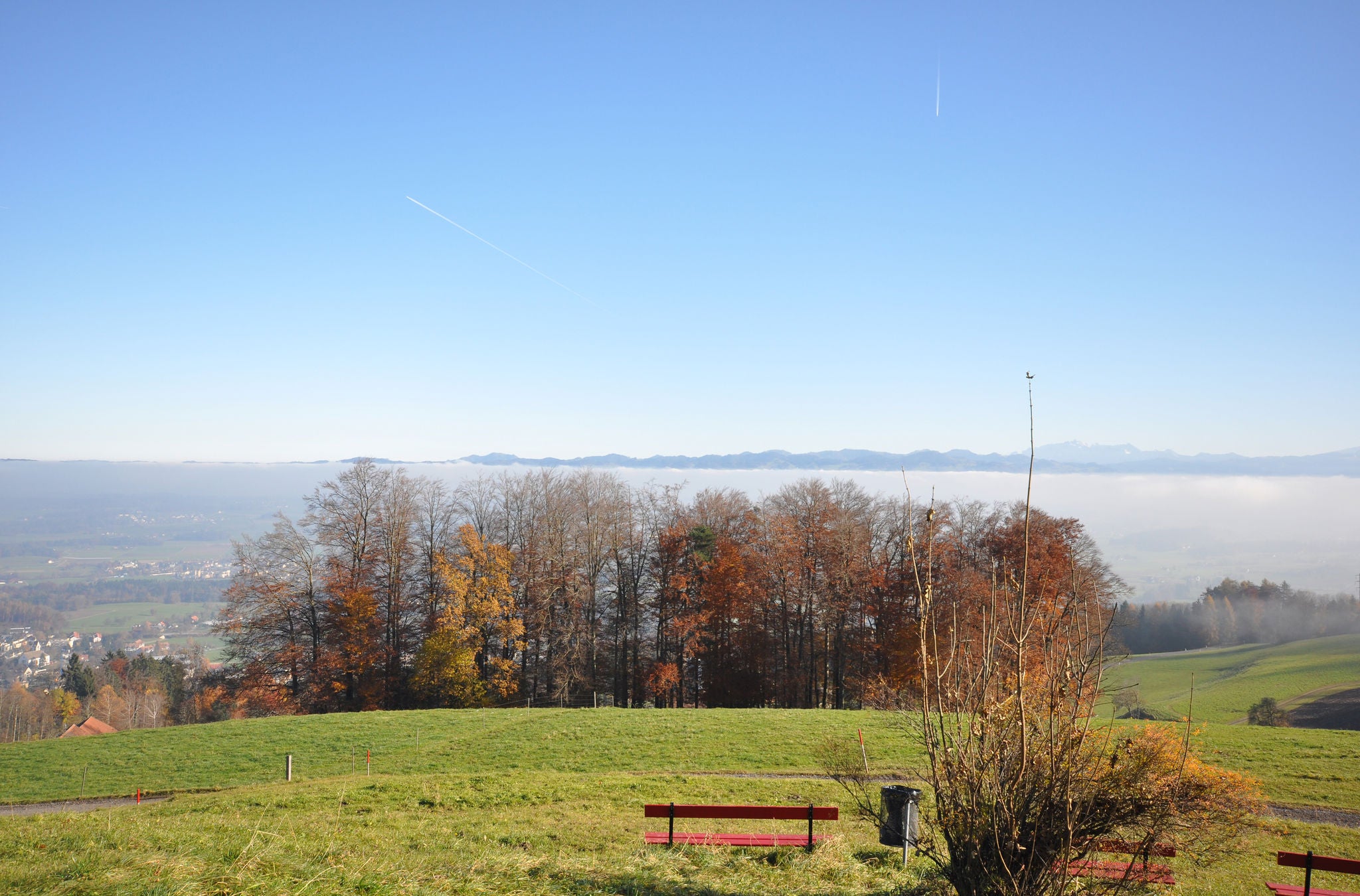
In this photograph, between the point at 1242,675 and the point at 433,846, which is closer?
the point at 433,846

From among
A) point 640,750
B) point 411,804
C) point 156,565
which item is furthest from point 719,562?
point 156,565

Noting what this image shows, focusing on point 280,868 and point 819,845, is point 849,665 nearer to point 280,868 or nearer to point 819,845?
point 819,845

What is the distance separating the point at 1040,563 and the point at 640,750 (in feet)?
68.5

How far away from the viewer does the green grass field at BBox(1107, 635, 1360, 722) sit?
43562mm

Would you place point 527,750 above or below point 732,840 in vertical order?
below

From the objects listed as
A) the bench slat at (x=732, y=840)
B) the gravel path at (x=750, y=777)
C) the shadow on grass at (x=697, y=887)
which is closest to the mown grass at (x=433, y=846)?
the shadow on grass at (x=697, y=887)

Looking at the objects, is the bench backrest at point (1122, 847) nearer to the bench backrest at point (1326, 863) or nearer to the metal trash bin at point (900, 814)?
the metal trash bin at point (900, 814)

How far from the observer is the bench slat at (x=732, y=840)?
10055mm

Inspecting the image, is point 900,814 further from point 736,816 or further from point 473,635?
point 473,635

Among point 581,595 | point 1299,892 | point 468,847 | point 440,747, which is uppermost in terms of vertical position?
point 468,847

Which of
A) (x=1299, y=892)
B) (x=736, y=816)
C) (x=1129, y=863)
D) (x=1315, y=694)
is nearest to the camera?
(x=1129, y=863)

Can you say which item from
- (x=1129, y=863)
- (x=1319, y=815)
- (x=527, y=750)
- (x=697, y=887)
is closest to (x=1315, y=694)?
(x=1319, y=815)

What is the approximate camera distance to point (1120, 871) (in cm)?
845

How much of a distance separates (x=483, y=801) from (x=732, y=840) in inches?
233
